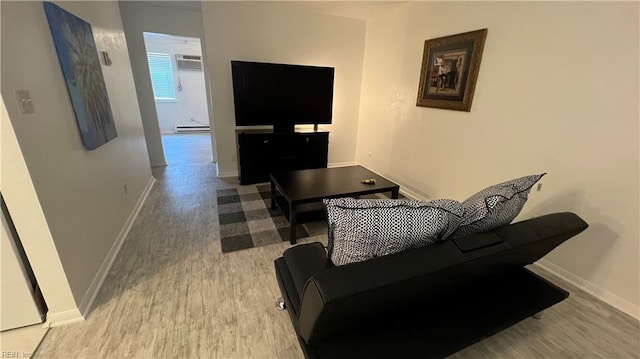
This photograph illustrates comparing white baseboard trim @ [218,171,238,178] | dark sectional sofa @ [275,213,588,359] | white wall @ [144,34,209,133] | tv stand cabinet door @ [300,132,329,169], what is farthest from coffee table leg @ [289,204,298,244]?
white wall @ [144,34,209,133]

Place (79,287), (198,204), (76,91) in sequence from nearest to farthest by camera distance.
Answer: (79,287)
(76,91)
(198,204)

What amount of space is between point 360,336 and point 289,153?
307cm

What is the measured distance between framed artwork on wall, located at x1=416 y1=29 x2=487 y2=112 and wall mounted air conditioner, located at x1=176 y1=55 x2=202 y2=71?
6.24 m

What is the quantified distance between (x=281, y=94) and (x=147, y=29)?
2.24 metres

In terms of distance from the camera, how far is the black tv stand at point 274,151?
3.67m

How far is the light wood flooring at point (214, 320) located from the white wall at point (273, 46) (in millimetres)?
2220

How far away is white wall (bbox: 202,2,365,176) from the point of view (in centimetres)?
351

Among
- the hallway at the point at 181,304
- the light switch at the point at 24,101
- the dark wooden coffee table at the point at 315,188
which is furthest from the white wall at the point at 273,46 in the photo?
the light switch at the point at 24,101

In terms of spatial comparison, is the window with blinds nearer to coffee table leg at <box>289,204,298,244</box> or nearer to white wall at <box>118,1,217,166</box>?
white wall at <box>118,1,217,166</box>

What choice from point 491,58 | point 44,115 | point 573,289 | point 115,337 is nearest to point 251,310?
point 115,337

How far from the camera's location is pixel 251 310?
1.67 meters

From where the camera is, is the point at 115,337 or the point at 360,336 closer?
the point at 360,336

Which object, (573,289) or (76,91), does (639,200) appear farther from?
(76,91)

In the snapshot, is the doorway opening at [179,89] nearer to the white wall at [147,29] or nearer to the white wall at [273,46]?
the white wall at [147,29]
